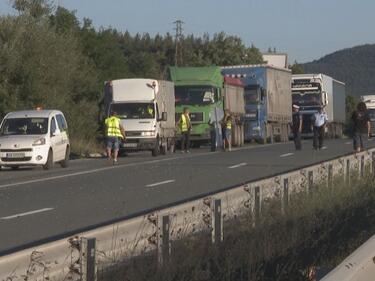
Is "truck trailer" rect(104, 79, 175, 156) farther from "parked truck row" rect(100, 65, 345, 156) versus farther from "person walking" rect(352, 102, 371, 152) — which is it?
"person walking" rect(352, 102, 371, 152)

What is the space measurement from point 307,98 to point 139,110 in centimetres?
2708

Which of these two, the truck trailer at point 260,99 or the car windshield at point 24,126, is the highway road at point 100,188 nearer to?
the car windshield at point 24,126

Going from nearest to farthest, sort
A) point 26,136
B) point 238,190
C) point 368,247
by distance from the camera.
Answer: point 368,247 < point 238,190 < point 26,136

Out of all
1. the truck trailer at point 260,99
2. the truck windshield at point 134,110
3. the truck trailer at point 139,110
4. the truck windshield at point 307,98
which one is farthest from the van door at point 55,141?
the truck windshield at point 307,98

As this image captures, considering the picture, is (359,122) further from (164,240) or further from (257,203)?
(164,240)

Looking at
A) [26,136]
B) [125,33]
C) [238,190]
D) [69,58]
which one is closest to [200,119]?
[69,58]

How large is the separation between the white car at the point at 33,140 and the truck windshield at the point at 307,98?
33.1 metres

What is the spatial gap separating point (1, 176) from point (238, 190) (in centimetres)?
1640

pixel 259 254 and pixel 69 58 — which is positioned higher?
pixel 69 58

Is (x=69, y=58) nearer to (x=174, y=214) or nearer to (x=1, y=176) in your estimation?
(x=1, y=176)

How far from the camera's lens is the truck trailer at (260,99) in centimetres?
5466

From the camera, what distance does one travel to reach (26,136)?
30547 millimetres

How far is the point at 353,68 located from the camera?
168 metres

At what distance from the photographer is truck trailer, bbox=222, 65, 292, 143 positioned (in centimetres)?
5466
